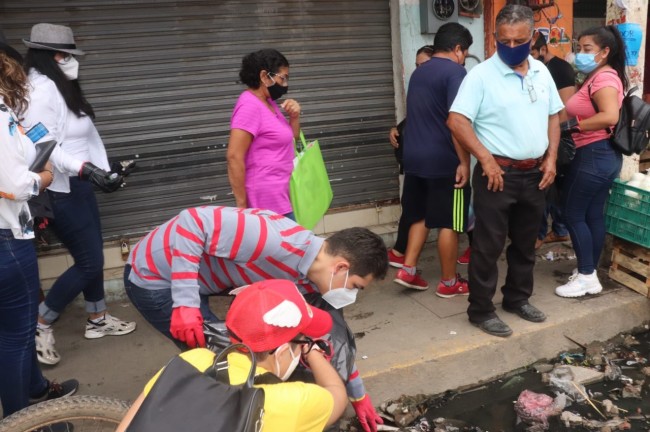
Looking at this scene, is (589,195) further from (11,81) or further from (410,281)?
(11,81)

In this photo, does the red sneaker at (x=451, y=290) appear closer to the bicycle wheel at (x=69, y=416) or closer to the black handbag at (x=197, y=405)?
the bicycle wheel at (x=69, y=416)

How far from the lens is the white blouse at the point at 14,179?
225cm

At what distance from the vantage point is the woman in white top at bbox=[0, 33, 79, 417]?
229cm

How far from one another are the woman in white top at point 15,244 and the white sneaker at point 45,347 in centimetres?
94

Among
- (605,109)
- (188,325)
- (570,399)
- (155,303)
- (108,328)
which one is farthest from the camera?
(108,328)

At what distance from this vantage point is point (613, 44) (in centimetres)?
387

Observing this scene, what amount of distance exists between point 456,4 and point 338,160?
173cm

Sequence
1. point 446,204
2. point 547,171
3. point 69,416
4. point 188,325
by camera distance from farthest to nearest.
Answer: point 446,204, point 547,171, point 188,325, point 69,416

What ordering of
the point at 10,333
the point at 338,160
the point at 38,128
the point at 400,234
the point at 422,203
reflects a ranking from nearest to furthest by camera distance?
the point at 10,333, the point at 38,128, the point at 422,203, the point at 400,234, the point at 338,160

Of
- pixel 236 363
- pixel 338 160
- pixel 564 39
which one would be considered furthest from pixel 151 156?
pixel 564 39

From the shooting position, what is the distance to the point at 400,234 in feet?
16.0

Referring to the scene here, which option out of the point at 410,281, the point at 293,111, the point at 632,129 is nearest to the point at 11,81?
the point at 293,111

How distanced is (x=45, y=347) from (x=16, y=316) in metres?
1.21

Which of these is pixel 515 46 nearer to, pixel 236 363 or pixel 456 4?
pixel 456 4
